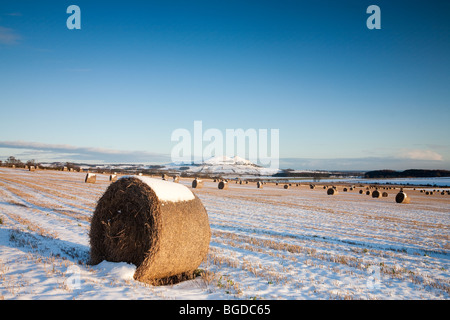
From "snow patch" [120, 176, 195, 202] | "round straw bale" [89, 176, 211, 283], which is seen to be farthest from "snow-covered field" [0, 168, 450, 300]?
"snow patch" [120, 176, 195, 202]

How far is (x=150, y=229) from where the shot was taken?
7.05m

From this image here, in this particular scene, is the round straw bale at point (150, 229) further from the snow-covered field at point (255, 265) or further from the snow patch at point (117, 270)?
the snow-covered field at point (255, 265)

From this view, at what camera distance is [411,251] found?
35.6 feet

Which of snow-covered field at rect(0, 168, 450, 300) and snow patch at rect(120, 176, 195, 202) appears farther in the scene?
snow patch at rect(120, 176, 195, 202)

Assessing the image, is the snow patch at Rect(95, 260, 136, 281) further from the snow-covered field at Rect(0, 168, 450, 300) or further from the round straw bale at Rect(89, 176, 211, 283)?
the round straw bale at Rect(89, 176, 211, 283)

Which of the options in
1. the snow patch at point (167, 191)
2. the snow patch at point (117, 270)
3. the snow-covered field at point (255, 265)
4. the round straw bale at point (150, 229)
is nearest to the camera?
the snow-covered field at point (255, 265)

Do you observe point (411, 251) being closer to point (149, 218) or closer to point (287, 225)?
point (287, 225)

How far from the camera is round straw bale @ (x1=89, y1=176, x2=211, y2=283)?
275 inches

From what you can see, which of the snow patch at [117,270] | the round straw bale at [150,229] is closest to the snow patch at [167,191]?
the round straw bale at [150,229]

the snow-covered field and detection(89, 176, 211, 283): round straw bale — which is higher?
detection(89, 176, 211, 283): round straw bale

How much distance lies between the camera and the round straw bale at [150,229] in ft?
22.9

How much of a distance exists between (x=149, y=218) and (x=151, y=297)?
1844 millimetres
